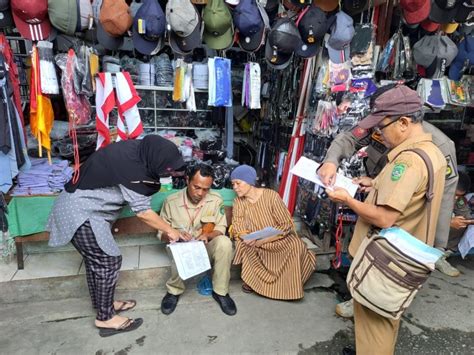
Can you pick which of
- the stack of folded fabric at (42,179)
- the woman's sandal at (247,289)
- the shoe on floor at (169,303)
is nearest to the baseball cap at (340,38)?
the woman's sandal at (247,289)

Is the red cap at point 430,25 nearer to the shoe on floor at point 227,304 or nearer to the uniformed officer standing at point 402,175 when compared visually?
the uniformed officer standing at point 402,175

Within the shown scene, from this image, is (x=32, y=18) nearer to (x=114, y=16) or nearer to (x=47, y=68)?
(x=47, y=68)

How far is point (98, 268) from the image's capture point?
8.04ft

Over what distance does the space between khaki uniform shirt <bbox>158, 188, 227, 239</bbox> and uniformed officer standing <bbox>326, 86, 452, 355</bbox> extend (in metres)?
1.48

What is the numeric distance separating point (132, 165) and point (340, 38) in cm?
233

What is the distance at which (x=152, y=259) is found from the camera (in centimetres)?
338

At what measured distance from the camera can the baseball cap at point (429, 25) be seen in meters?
3.42

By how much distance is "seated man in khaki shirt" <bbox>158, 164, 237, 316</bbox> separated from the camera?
291cm

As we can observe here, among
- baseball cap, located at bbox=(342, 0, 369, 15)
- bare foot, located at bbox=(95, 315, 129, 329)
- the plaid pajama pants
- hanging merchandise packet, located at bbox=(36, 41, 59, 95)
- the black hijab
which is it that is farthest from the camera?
baseball cap, located at bbox=(342, 0, 369, 15)

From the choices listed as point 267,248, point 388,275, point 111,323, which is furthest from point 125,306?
point 388,275

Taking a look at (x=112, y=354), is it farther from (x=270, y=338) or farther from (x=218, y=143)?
(x=218, y=143)

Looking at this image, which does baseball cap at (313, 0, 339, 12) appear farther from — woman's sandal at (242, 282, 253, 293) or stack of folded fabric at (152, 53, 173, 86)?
woman's sandal at (242, 282, 253, 293)

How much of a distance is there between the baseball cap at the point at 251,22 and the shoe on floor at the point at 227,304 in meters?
2.40

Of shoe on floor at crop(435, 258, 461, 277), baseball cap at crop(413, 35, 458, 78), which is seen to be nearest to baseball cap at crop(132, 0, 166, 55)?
baseball cap at crop(413, 35, 458, 78)
